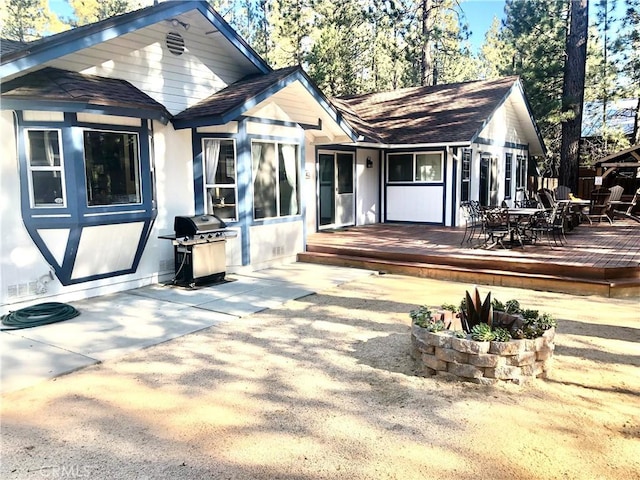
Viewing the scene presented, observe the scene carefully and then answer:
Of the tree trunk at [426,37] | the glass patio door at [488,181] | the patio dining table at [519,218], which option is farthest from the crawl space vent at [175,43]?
the tree trunk at [426,37]

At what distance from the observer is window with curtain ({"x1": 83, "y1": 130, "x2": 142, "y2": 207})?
646 cm

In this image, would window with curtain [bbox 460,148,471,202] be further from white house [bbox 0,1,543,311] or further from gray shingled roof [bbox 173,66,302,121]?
gray shingled roof [bbox 173,66,302,121]

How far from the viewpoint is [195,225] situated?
287 inches

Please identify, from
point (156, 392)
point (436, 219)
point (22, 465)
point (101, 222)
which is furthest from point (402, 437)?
point (436, 219)

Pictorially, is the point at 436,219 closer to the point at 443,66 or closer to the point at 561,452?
the point at 561,452

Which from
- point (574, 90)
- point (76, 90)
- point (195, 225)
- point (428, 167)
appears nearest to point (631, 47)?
point (574, 90)

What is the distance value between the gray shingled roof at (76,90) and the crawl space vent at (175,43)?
3.48ft

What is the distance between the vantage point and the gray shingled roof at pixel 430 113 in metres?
12.9

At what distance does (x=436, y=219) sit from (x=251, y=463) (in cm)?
1131

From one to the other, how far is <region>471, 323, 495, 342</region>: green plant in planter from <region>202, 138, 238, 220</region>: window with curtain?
527 centimetres

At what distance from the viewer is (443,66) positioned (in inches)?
1355

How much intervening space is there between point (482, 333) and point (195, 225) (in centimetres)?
467

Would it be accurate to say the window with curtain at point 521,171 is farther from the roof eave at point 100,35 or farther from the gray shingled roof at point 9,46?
the gray shingled roof at point 9,46

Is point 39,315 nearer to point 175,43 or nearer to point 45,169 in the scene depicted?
point 45,169
